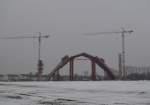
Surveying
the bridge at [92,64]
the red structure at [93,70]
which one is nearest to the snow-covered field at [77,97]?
the bridge at [92,64]

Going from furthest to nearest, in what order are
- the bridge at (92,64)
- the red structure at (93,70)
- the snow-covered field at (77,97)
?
the red structure at (93,70) → the bridge at (92,64) → the snow-covered field at (77,97)

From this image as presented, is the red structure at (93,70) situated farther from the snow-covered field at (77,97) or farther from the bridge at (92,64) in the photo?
the snow-covered field at (77,97)

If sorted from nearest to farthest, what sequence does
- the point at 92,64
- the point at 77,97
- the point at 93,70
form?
the point at 77,97 → the point at 92,64 → the point at 93,70

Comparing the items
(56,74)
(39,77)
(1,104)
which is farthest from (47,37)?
(1,104)

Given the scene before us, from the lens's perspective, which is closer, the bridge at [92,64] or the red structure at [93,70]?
the bridge at [92,64]

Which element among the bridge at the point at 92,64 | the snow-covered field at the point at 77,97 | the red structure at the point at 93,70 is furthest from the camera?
the red structure at the point at 93,70

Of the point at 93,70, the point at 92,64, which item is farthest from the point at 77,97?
the point at 93,70

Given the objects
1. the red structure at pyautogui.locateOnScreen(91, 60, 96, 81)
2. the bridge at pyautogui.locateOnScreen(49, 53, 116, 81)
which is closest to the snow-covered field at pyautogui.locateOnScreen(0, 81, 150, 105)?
the bridge at pyautogui.locateOnScreen(49, 53, 116, 81)

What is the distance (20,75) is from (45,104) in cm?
12397

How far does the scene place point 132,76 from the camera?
135m

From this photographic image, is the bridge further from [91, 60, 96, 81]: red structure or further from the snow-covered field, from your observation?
the snow-covered field

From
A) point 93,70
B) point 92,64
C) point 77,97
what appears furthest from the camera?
point 93,70

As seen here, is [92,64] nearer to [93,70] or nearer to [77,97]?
[93,70]

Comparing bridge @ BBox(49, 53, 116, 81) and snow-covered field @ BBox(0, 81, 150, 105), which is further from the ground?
bridge @ BBox(49, 53, 116, 81)
